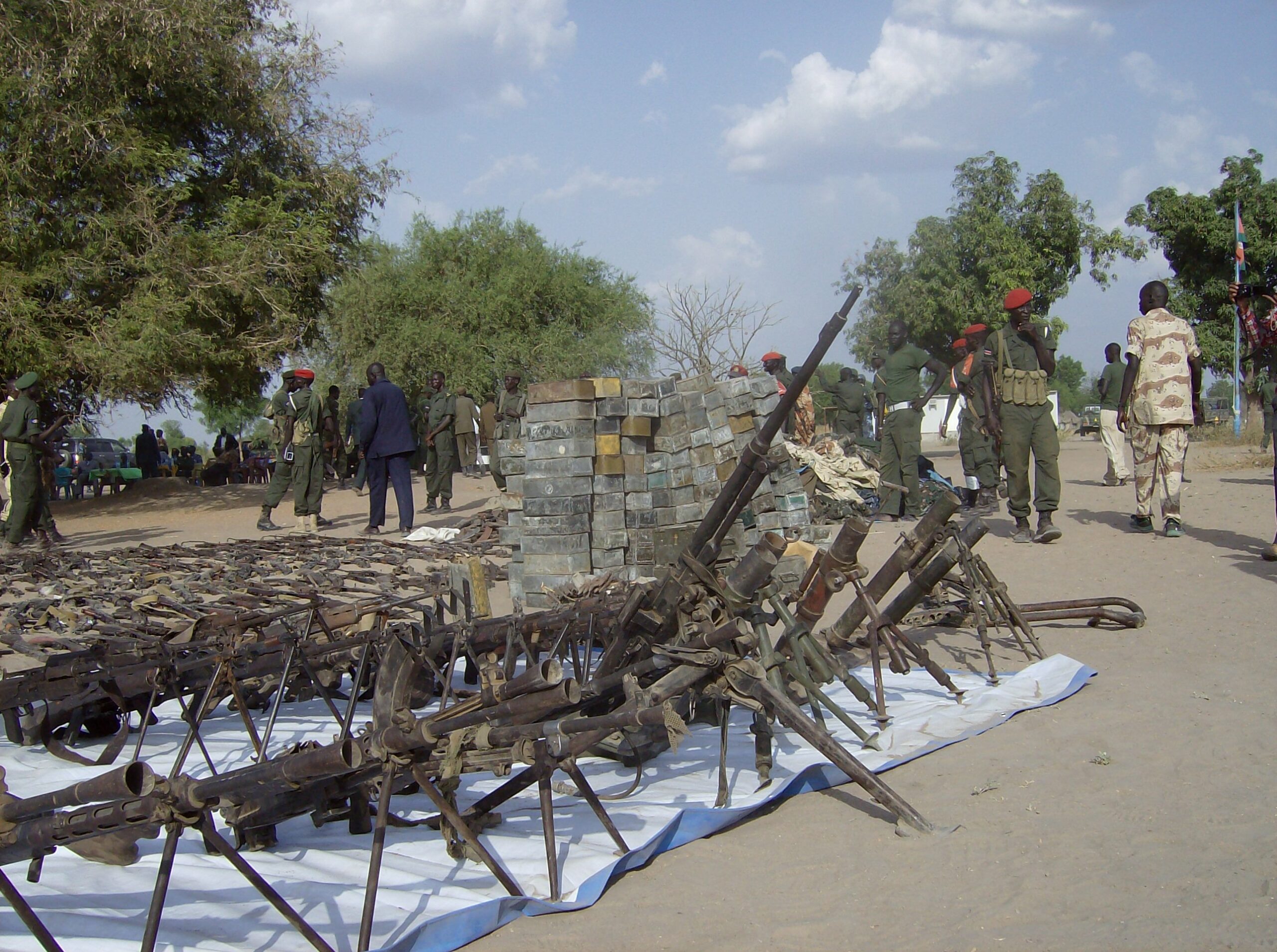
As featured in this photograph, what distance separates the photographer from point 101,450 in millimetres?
27156

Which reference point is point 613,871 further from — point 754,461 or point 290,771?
point 754,461

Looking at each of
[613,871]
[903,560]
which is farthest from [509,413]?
[613,871]

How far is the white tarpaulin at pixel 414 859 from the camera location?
2732 millimetres

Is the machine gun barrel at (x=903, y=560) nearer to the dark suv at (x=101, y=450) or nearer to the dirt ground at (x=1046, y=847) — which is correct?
the dirt ground at (x=1046, y=847)

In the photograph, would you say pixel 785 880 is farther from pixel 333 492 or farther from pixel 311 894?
pixel 333 492

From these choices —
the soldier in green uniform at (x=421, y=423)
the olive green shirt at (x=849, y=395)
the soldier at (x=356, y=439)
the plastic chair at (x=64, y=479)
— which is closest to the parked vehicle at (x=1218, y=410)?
the olive green shirt at (x=849, y=395)

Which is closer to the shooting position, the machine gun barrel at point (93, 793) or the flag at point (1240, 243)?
the machine gun barrel at point (93, 793)

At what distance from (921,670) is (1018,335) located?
4.33m

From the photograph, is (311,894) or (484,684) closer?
(311,894)

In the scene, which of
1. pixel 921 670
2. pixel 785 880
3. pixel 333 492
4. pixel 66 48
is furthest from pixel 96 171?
pixel 785 880

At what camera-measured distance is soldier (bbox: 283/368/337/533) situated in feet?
39.1

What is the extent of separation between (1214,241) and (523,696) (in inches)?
977

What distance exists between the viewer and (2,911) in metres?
2.79

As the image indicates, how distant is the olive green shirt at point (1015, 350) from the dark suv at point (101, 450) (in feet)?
69.9
